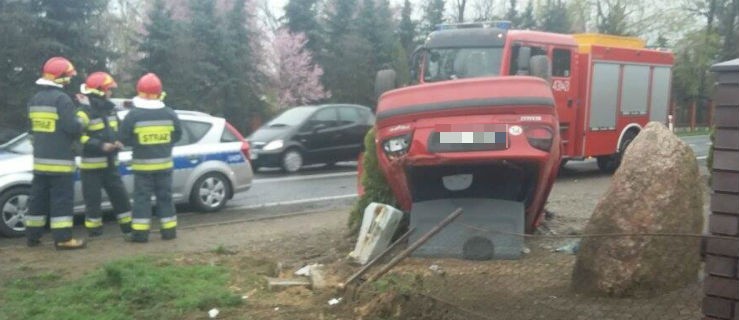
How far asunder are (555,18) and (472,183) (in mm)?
47574

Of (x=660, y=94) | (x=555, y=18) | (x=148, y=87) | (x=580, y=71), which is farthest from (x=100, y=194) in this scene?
(x=555, y=18)

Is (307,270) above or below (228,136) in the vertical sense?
below

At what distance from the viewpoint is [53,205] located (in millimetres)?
7797

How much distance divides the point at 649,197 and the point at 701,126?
4633cm

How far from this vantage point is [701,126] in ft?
155

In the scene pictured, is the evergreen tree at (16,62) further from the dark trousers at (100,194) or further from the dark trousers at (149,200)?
the dark trousers at (149,200)

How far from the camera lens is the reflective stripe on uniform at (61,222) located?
7.75 m

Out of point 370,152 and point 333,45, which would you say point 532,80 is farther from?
point 333,45

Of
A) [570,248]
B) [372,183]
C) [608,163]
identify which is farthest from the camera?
[608,163]

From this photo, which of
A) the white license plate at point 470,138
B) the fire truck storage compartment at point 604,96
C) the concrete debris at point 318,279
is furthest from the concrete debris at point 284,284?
the fire truck storage compartment at point 604,96

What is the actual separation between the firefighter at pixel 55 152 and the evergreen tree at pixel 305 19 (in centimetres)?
3312

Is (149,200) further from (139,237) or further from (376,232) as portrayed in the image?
Result: (376,232)

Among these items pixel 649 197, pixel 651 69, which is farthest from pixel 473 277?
pixel 651 69

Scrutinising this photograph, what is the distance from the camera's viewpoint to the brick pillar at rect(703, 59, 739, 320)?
139 inches
